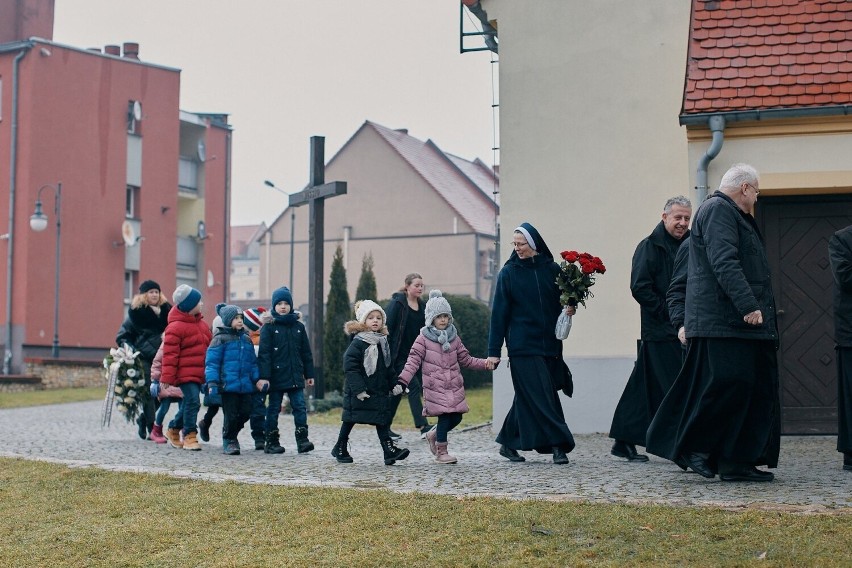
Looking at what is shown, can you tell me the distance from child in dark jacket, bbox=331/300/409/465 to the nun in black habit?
0.97 metres

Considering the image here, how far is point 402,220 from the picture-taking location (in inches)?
2319

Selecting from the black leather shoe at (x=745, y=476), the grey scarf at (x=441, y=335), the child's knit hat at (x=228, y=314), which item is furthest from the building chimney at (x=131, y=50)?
the black leather shoe at (x=745, y=476)

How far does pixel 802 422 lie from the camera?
41.8 feet

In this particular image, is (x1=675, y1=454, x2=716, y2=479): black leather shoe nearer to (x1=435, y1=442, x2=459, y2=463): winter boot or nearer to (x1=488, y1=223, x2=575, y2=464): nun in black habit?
(x1=488, y1=223, x2=575, y2=464): nun in black habit

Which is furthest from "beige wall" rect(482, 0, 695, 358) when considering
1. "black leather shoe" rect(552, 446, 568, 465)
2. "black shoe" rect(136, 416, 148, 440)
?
"black shoe" rect(136, 416, 148, 440)

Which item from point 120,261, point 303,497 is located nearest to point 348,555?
point 303,497

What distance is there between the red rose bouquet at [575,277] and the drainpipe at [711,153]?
118 inches

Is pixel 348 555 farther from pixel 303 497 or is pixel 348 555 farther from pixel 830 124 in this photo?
pixel 830 124

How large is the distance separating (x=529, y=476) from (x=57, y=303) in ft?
102

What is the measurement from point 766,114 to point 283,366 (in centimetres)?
560

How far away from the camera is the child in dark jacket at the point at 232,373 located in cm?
1205

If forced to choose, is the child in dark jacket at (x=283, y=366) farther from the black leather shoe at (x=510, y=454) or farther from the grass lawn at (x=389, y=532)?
the grass lawn at (x=389, y=532)

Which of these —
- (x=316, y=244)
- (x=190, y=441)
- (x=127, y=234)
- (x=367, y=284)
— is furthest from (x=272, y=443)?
(x=127, y=234)

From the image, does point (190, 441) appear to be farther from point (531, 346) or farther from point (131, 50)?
point (131, 50)
